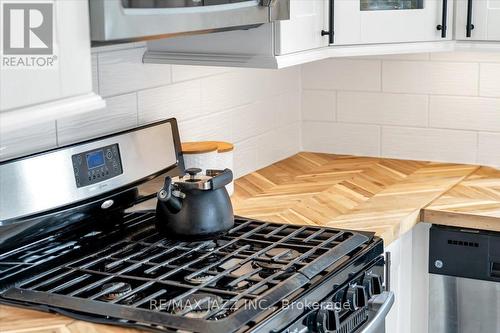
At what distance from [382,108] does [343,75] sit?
188mm

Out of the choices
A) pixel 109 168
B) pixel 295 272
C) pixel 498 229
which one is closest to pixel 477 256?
pixel 498 229

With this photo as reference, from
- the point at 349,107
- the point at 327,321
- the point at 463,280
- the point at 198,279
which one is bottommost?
the point at 463,280

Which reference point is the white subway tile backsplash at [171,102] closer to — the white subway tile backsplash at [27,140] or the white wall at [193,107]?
the white wall at [193,107]

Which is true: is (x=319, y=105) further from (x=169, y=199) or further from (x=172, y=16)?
(x=172, y=16)

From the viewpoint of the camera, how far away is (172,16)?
192 centimetres

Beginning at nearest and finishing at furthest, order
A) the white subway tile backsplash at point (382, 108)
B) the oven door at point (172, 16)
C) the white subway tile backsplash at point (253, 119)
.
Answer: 1. the oven door at point (172, 16)
2. the white subway tile backsplash at point (253, 119)
3. the white subway tile backsplash at point (382, 108)

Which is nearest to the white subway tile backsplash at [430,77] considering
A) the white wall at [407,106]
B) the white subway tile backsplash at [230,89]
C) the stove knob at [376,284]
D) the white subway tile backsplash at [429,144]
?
the white wall at [407,106]

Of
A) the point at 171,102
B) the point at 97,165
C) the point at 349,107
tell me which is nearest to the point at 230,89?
the point at 171,102

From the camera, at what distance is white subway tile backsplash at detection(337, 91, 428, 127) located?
3.20 m

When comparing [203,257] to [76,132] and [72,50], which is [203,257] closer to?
[76,132]

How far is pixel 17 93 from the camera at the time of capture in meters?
1.57

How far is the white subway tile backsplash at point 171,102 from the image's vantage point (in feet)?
8.31

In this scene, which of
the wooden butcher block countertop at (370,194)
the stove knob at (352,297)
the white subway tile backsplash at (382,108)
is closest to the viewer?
the stove knob at (352,297)

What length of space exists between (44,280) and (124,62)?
2.40ft
